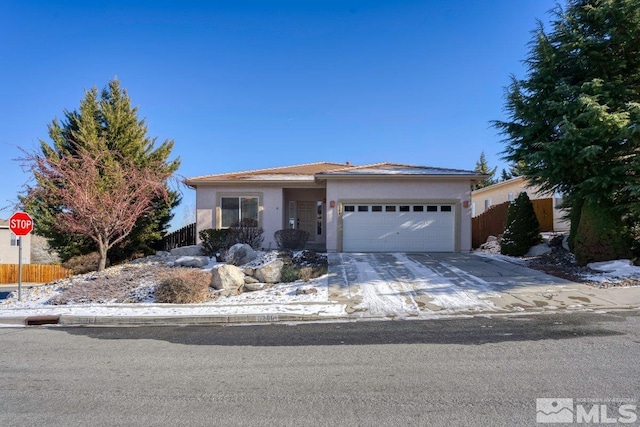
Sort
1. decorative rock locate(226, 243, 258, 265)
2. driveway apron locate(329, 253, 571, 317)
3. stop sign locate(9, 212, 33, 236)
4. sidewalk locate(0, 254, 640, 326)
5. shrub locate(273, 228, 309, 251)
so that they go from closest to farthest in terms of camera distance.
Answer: sidewalk locate(0, 254, 640, 326) → driveway apron locate(329, 253, 571, 317) → stop sign locate(9, 212, 33, 236) → decorative rock locate(226, 243, 258, 265) → shrub locate(273, 228, 309, 251)

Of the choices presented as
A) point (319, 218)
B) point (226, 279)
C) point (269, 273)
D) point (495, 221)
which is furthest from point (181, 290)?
point (495, 221)

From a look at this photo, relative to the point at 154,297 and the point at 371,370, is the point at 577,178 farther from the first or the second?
the point at 154,297

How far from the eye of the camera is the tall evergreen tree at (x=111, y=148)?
54.4 ft

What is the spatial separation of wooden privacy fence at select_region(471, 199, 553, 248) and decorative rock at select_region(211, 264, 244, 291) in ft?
45.0

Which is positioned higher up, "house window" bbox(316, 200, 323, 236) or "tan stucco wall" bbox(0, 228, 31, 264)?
"house window" bbox(316, 200, 323, 236)

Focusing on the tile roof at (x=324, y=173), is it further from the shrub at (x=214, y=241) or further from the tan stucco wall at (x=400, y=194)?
the shrub at (x=214, y=241)

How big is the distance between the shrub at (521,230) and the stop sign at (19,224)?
642 inches

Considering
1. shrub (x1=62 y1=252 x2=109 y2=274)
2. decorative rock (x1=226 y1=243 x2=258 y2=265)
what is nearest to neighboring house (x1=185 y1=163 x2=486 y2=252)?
decorative rock (x1=226 y1=243 x2=258 y2=265)

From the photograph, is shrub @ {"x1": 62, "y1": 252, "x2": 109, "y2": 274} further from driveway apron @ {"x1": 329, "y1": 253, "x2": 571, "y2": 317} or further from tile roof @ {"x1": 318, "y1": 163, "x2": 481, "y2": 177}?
tile roof @ {"x1": 318, "y1": 163, "x2": 481, "y2": 177}

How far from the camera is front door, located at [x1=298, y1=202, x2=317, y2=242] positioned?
20453 millimetres

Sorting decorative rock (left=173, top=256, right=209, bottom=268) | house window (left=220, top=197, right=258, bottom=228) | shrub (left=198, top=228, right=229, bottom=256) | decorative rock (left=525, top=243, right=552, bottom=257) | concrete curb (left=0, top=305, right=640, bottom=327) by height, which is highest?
house window (left=220, top=197, right=258, bottom=228)

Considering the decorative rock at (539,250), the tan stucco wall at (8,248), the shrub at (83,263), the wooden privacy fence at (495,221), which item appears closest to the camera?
the decorative rock at (539,250)

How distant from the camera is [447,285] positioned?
408 inches

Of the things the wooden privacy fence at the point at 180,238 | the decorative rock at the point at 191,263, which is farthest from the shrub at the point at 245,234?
the wooden privacy fence at the point at 180,238
